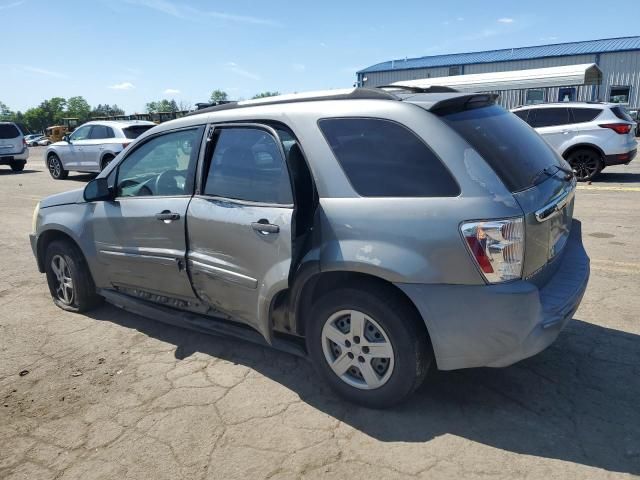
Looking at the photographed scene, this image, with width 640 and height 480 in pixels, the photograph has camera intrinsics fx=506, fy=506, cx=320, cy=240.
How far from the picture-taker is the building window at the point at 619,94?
3416cm

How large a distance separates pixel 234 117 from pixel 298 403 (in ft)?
6.18

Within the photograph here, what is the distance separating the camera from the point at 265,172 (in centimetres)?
317

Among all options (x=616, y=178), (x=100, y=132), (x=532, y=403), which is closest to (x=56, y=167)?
(x=100, y=132)

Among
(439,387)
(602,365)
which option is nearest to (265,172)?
(439,387)

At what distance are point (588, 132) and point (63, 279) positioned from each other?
1057 centimetres

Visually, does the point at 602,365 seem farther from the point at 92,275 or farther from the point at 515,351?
the point at 92,275

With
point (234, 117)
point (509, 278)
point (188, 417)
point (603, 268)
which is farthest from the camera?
point (603, 268)

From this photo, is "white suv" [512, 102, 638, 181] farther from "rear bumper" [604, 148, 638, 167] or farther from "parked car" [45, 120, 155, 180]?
"parked car" [45, 120, 155, 180]

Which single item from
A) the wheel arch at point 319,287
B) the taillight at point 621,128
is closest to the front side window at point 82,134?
the taillight at point 621,128

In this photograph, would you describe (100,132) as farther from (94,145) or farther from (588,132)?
(588,132)

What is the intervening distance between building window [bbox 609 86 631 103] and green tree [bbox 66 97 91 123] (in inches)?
3792

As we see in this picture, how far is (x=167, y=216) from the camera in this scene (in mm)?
3564

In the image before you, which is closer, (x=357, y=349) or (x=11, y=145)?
(x=357, y=349)

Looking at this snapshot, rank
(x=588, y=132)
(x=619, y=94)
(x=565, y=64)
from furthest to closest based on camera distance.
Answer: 1. (x=565, y=64)
2. (x=619, y=94)
3. (x=588, y=132)
